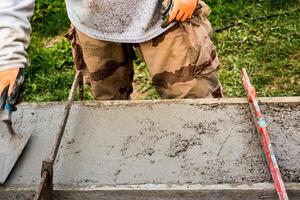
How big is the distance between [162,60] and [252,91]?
21.3 inches

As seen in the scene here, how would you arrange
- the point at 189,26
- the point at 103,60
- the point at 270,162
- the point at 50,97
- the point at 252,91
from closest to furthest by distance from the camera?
1. the point at 270,162
2. the point at 252,91
3. the point at 189,26
4. the point at 103,60
5. the point at 50,97

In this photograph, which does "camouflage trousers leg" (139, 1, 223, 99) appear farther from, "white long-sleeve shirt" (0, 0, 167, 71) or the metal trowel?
the metal trowel

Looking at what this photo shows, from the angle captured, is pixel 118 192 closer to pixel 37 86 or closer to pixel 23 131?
pixel 23 131

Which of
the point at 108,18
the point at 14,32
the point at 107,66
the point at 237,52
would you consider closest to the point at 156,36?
the point at 108,18

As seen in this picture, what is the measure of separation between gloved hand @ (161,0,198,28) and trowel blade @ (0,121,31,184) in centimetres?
89

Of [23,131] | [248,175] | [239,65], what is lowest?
[239,65]

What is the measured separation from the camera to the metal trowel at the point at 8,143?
2375mm

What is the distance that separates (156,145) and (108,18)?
2.52 ft

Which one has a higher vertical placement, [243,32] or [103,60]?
[103,60]

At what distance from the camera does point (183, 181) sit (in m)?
2.26

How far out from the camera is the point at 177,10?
263cm

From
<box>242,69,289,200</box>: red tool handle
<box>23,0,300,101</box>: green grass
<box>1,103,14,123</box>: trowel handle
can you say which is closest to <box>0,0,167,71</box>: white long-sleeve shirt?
<box>1,103,14,123</box>: trowel handle

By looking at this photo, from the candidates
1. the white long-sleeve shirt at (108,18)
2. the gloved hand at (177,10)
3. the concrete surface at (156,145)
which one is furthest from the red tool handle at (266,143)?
the white long-sleeve shirt at (108,18)

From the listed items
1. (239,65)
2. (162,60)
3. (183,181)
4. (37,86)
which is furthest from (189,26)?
(37,86)
